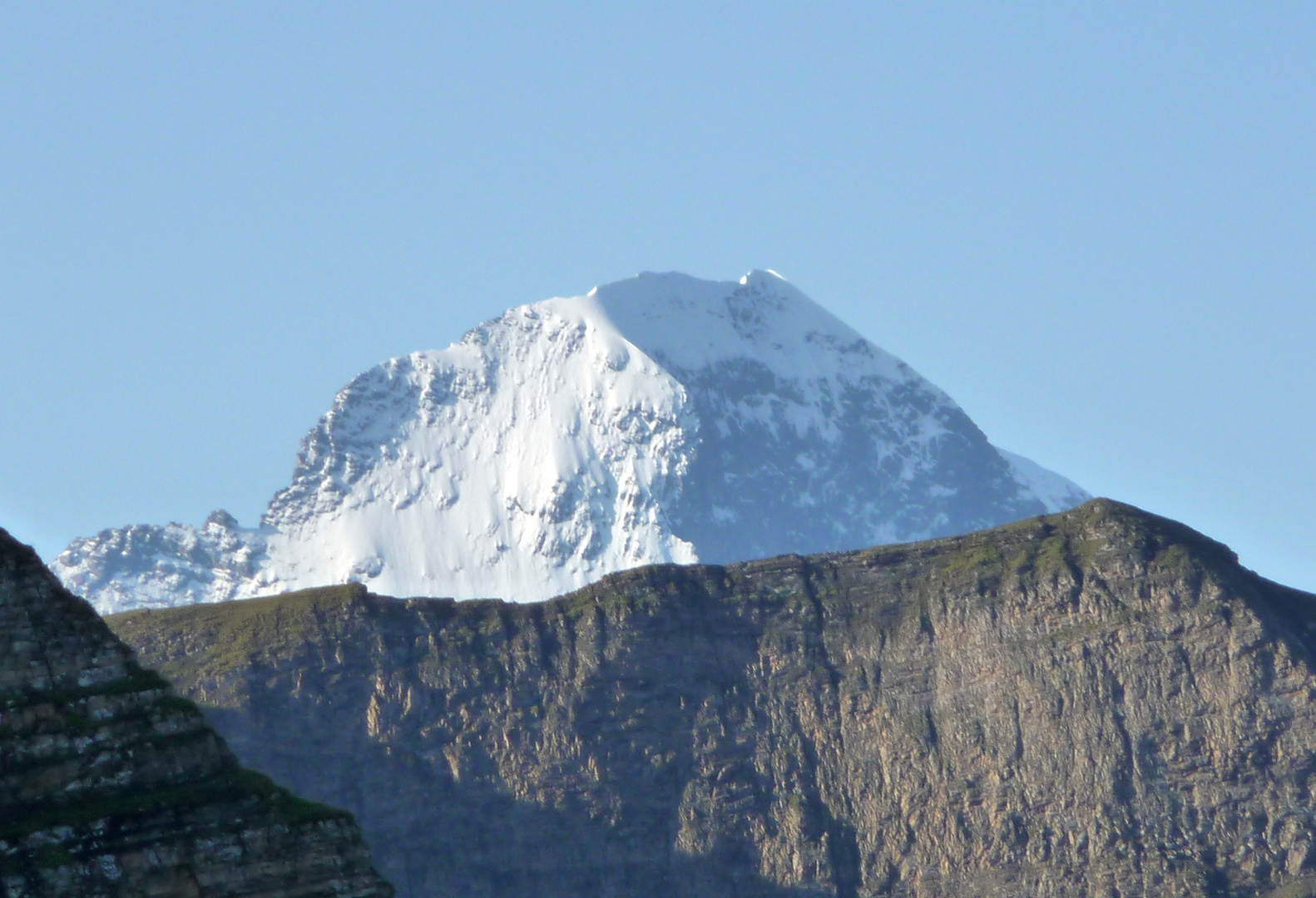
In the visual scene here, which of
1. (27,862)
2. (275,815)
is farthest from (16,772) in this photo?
(275,815)

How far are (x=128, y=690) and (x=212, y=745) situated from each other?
10.8 feet

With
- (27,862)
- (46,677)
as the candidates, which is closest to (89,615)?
(46,677)

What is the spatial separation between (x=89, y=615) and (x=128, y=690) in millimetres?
2712

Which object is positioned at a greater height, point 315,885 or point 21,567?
point 21,567

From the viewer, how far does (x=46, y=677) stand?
78875 millimetres

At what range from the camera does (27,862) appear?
7588cm

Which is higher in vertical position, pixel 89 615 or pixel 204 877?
pixel 89 615

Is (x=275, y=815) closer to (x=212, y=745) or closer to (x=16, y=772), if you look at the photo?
(x=212, y=745)

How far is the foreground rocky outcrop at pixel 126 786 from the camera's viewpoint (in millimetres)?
77438

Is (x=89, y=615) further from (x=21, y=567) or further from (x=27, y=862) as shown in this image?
(x=27, y=862)

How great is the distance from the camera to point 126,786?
78.9 metres

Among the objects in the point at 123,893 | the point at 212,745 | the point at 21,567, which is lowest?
the point at 123,893

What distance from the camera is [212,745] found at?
80.2 meters

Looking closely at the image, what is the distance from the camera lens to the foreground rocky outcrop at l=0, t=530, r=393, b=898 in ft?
254
